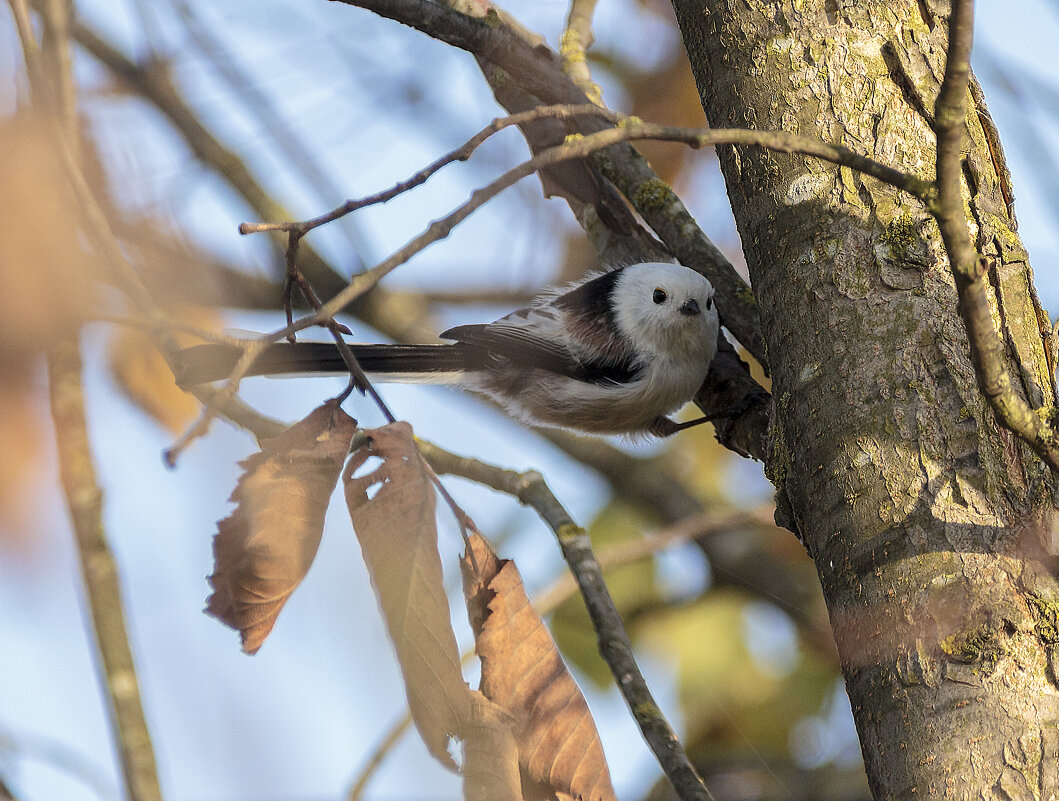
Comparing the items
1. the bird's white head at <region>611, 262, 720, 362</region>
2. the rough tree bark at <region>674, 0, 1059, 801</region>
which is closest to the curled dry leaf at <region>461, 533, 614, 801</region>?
the rough tree bark at <region>674, 0, 1059, 801</region>

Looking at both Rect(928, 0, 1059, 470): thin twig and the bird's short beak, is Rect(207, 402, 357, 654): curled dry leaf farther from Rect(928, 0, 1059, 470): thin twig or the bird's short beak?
the bird's short beak

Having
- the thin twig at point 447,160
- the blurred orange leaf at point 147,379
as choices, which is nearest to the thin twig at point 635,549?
the blurred orange leaf at point 147,379

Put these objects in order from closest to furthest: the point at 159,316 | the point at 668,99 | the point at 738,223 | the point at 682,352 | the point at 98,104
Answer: the point at 159,316, the point at 738,223, the point at 98,104, the point at 682,352, the point at 668,99

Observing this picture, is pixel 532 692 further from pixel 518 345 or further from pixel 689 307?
pixel 518 345

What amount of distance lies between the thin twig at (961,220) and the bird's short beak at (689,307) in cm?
173

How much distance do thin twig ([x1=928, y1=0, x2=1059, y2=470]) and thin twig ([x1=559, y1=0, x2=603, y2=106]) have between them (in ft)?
4.18

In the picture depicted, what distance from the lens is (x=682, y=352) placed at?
2.84 meters

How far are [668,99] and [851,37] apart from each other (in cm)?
252

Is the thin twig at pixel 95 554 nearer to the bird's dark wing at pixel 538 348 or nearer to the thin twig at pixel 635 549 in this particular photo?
the thin twig at pixel 635 549

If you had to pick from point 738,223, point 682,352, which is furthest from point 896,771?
point 682,352

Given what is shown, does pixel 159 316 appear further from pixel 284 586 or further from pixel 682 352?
pixel 682 352

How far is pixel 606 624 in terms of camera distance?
1.61m

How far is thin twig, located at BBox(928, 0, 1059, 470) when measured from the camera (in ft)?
3.39

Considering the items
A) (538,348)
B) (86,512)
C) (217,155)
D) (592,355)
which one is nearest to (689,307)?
(592,355)
